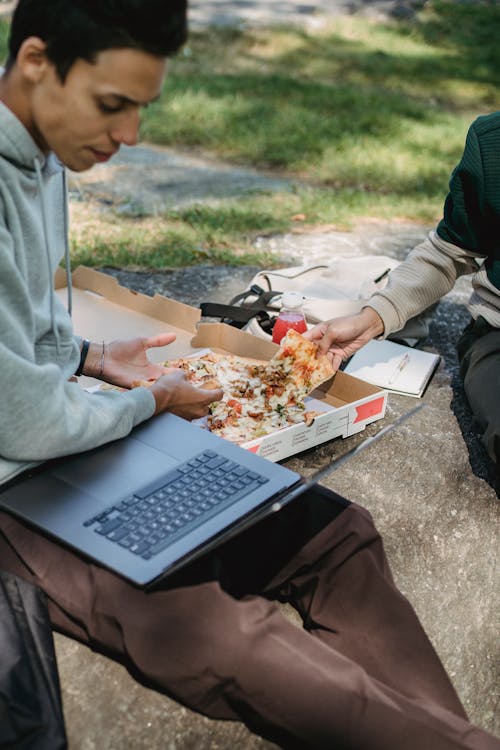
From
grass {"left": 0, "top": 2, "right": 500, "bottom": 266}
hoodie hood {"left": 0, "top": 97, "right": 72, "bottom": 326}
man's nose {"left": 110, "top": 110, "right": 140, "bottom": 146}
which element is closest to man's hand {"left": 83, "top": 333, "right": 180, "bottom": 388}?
hoodie hood {"left": 0, "top": 97, "right": 72, "bottom": 326}

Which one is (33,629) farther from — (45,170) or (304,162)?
(304,162)

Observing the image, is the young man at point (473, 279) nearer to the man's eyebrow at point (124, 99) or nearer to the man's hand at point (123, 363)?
the man's hand at point (123, 363)

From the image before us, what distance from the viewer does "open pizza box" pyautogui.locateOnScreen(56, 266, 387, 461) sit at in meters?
2.39

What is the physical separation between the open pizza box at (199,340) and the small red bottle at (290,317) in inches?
3.2

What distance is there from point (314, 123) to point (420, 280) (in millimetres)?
4214

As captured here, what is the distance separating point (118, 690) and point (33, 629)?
221mm

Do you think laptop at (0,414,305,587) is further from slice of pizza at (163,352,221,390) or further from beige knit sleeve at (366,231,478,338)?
beige knit sleeve at (366,231,478,338)

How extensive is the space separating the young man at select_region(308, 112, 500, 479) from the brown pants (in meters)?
0.80

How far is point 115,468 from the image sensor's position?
178 centimetres

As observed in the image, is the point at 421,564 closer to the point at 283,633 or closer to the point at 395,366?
the point at 283,633

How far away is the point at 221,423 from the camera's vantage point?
236 centimetres

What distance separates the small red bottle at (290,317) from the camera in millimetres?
2715

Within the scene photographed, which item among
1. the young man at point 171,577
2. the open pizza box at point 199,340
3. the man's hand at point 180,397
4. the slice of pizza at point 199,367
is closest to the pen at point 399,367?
the open pizza box at point 199,340

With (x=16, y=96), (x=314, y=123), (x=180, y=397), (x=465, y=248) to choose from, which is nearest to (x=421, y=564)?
(x=180, y=397)
